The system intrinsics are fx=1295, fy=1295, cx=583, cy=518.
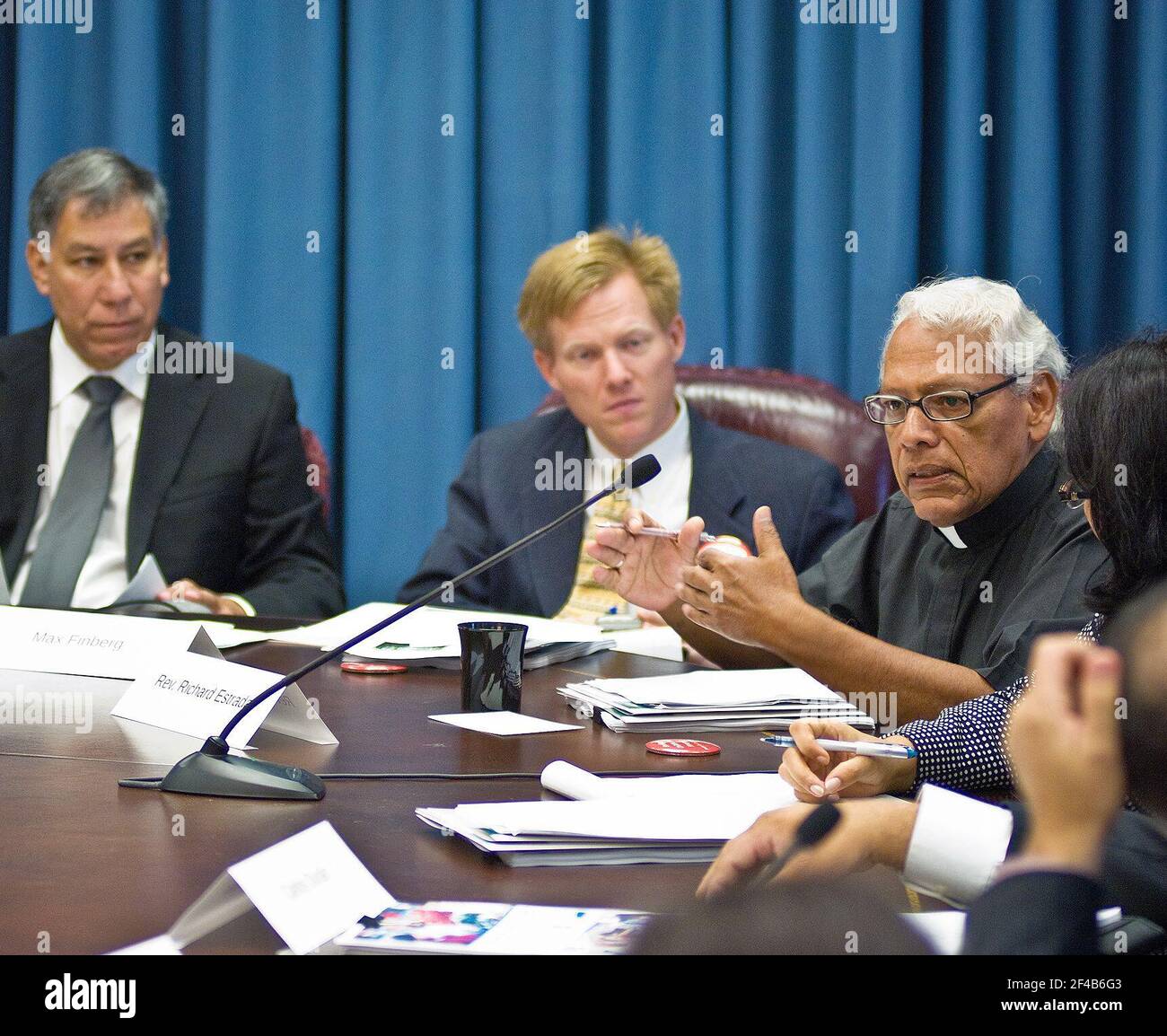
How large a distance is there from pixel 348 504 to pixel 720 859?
2.72 meters

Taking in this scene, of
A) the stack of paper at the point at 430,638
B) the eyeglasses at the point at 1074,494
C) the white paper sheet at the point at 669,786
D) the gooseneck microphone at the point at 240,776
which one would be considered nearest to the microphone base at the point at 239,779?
the gooseneck microphone at the point at 240,776

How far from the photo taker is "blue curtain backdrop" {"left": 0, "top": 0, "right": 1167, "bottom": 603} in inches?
124

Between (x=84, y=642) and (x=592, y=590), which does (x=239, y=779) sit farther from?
(x=592, y=590)

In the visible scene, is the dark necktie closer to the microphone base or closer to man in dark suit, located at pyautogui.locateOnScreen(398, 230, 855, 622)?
man in dark suit, located at pyautogui.locateOnScreen(398, 230, 855, 622)

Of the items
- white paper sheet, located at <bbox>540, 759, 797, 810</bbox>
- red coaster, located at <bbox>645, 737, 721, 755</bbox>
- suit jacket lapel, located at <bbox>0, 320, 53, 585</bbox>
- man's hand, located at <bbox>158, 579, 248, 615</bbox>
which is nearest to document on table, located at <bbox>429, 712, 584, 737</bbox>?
red coaster, located at <bbox>645, 737, 721, 755</bbox>

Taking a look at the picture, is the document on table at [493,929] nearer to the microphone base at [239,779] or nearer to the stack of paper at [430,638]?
the microphone base at [239,779]

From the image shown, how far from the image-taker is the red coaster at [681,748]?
52.3 inches

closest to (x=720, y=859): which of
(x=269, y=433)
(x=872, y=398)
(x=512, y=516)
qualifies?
(x=872, y=398)

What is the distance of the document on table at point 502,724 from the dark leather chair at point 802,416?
143cm

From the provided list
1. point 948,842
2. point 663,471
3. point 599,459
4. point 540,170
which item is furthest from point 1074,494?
point 540,170

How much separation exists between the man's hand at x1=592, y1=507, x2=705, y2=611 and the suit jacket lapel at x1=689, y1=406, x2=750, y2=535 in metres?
0.73

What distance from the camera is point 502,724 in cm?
145

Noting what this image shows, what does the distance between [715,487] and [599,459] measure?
30 centimetres
